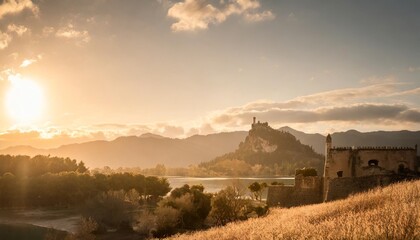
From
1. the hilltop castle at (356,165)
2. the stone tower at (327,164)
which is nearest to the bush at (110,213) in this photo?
the hilltop castle at (356,165)

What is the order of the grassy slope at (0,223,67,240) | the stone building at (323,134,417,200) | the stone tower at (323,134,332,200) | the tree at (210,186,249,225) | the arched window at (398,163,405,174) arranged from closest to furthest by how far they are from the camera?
the stone tower at (323,134,332,200) < the arched window at (398,163,405,174) < the stone building at (323,134,417,200) < the tree at (210,186,249,225) < the grassy slope at (0,223,67,240)

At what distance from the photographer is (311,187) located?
5112cm

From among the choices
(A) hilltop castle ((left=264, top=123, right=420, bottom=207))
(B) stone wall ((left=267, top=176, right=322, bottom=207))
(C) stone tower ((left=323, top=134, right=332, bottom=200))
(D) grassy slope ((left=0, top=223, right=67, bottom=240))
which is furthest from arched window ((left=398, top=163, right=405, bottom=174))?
(D) grassy slope ((left=0, top=223, right=67, bottom=240))

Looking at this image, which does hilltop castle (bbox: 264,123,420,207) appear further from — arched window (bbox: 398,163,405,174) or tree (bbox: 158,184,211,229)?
tree (bbox: 158,184,211,229)

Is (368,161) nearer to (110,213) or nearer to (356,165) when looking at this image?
(356,165)

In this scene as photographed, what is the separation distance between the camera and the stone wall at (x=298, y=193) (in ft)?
166

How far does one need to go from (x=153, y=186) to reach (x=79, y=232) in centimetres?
4399

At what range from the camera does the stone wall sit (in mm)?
50469

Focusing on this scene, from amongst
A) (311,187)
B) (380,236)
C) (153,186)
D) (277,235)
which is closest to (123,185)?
(153,186)

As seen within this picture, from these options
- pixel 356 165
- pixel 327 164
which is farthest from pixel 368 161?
pixel 327 164

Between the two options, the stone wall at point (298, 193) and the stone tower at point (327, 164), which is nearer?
the stone tower at point (327, 164)

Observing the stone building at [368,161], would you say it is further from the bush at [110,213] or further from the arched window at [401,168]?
the bush at [110,213]

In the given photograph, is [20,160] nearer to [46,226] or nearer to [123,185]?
[123,185]

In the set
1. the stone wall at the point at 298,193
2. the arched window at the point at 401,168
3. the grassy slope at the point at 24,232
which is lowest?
the grassy slope at the point at 24,232
